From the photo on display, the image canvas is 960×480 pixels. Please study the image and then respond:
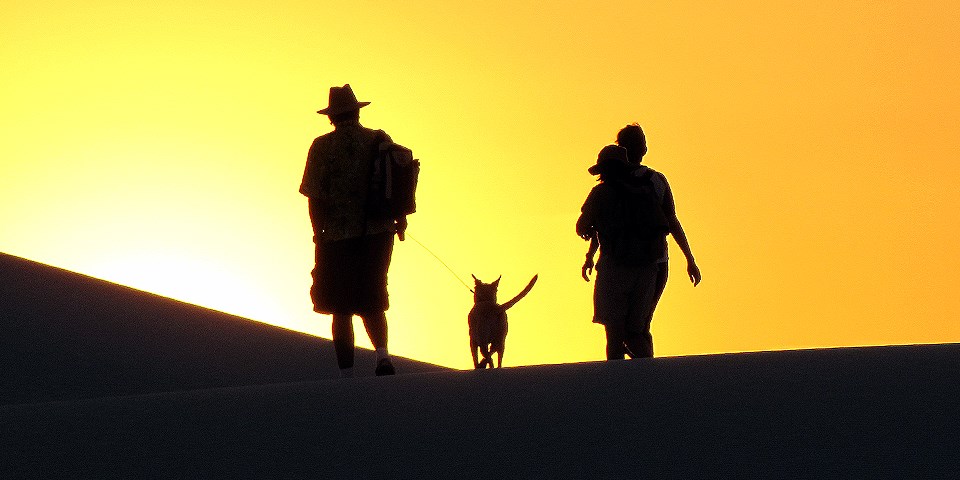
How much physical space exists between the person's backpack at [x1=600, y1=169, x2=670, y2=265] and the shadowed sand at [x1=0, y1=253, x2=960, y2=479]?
1851 millimetres

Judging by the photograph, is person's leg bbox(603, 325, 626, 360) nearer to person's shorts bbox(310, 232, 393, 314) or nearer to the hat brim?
person's shorts bbox(310, 232, 393, 314)

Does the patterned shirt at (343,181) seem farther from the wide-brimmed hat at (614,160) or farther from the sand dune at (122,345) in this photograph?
the sand dune at (122,345)

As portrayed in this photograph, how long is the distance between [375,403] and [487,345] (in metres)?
8.34

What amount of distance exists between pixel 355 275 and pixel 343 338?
0.46 m

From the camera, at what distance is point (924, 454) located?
21.2ft

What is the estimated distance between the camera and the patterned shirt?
35.8ft

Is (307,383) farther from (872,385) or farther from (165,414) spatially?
(872,385)

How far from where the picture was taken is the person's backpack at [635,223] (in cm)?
1101

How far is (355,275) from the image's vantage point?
11.0m

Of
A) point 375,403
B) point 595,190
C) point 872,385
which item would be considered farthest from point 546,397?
point 595,190

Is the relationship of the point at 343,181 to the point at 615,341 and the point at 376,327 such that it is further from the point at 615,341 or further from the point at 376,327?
the point at 615,341

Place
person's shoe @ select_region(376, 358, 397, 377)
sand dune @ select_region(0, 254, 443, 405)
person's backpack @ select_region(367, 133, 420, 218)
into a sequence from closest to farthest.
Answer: person's shoe @ select_region(376, 358, 397, 377)
person's backpack @ select_region(367, 133, 420, 218)
sand dune @ select_region(0, 254, 443, 405)

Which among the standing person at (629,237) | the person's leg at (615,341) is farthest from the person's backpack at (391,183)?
the person's leg at (615,341)

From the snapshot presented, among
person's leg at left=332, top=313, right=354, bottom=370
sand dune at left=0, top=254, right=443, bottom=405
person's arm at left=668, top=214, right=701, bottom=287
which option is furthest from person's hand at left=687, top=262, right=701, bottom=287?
sand dune at left=0, top=254, right=443, bottom=405
